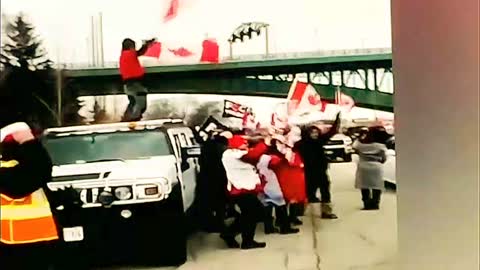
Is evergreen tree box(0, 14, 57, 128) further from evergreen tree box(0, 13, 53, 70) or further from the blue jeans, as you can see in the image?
the blue jeans

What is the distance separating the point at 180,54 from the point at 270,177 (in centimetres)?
25

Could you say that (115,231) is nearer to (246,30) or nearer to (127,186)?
(127,186)

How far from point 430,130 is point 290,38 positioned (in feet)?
0.90

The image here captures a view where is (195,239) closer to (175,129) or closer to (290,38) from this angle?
(175,129)

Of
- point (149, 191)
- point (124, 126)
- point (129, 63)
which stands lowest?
point (149, 191)

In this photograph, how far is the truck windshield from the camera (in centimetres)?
120

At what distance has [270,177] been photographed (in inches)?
48.3

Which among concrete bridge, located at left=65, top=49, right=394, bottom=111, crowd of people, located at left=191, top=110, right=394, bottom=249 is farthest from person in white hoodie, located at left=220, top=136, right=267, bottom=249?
concrete bridge, located at left=65, top=49, right=394, bottom=111

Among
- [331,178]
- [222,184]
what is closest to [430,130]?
[331,178]

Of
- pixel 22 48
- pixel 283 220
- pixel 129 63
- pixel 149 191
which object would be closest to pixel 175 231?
pixel 149 191

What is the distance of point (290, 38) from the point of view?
1211 mm

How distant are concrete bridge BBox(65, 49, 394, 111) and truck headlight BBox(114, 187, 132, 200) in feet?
0.53

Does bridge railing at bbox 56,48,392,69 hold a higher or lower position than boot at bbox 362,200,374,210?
higher

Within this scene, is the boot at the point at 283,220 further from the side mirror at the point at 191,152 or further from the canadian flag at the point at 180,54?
→ the canadian flag at the point at 180,54
